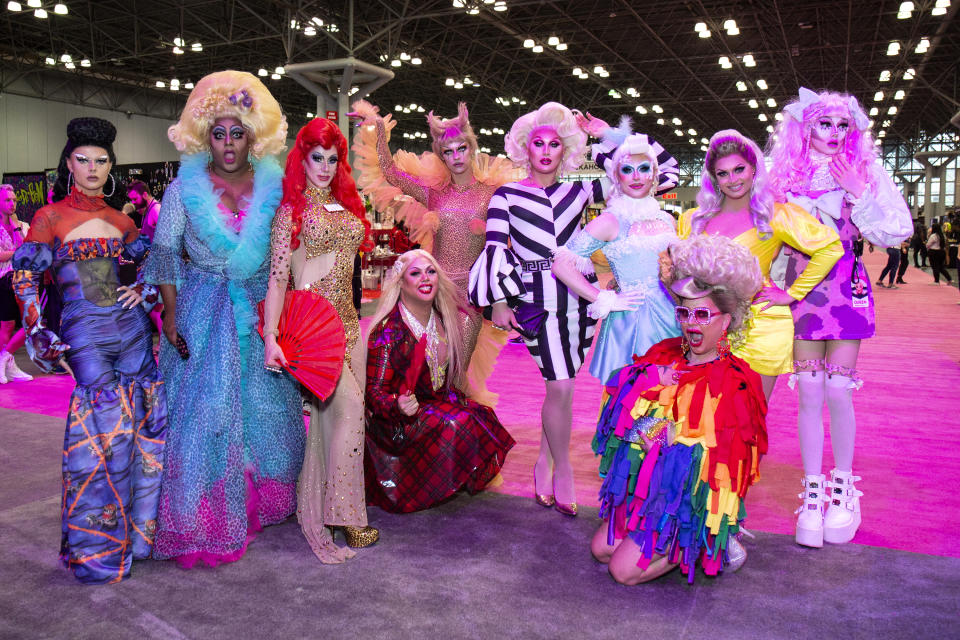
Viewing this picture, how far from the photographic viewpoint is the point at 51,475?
4.18 metres

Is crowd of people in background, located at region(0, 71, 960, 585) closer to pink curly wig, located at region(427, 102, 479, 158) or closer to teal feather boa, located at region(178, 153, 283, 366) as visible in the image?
teal feather boa, located at region(178, 153, 283, 366)

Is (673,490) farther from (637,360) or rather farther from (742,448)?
(637,360)

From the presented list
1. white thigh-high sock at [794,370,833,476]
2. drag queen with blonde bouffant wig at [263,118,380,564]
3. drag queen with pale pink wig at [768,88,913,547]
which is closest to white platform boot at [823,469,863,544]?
drag queen with pale pink wig at [768,88,913,547]

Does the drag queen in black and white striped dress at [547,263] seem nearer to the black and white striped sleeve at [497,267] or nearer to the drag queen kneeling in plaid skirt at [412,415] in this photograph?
the black and white striped sleeve at [497,267]

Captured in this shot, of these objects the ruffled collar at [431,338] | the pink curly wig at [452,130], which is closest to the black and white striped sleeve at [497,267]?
the ruffled collar at [431,338]

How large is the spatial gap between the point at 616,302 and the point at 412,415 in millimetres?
1092

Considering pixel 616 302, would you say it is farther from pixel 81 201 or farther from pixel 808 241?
pixel 81 201

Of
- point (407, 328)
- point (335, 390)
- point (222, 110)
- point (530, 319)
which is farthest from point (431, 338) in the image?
point (222, 110)

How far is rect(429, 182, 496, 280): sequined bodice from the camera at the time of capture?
4301 millimetres

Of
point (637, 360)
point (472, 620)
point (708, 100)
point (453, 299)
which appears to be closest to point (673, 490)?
point (637, 360)

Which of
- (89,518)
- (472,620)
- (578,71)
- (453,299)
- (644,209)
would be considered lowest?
(472,620)

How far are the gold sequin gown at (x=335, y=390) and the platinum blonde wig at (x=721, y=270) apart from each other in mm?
1429

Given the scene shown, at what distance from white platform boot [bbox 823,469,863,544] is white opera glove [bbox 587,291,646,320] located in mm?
1156

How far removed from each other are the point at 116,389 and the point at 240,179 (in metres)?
1.00
